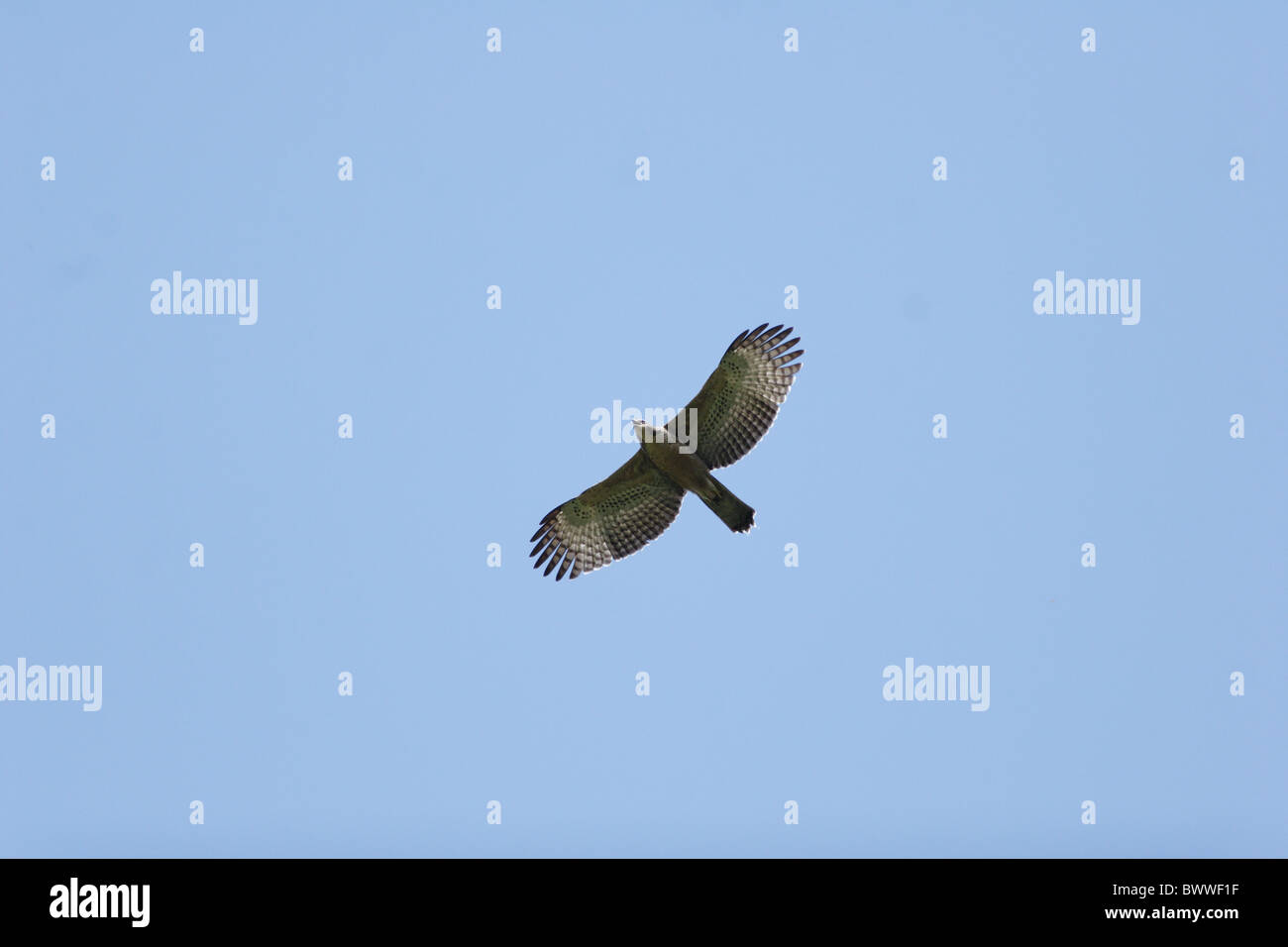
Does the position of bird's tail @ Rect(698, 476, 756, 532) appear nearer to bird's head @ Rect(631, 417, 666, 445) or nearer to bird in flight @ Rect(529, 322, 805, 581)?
bird in flight @ Rect(529, 322, 805, 581)

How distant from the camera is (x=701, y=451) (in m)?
14.3

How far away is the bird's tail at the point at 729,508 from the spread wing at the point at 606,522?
0.66 metres

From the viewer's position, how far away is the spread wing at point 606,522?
578 inches

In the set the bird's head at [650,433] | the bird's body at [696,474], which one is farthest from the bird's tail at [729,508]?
the bird's head at [650,433]

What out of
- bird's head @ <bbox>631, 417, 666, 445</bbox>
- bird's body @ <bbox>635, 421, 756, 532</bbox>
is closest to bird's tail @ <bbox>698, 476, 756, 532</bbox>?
bird's body @ <bbox>635, 421, 756, 532</bbox>

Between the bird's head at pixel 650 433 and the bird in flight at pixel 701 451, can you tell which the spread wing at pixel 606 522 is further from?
the bird's head at pixel 650 433

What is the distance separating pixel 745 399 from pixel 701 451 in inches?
26.3

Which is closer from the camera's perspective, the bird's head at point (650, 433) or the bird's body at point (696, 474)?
the bird's body at point (696, 474)

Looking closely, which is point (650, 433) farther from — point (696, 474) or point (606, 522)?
point (606, 522)

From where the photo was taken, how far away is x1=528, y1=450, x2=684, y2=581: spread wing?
578 inches

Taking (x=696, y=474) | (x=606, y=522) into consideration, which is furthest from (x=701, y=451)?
(x=606, y=522)

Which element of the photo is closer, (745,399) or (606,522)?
(745,399)
